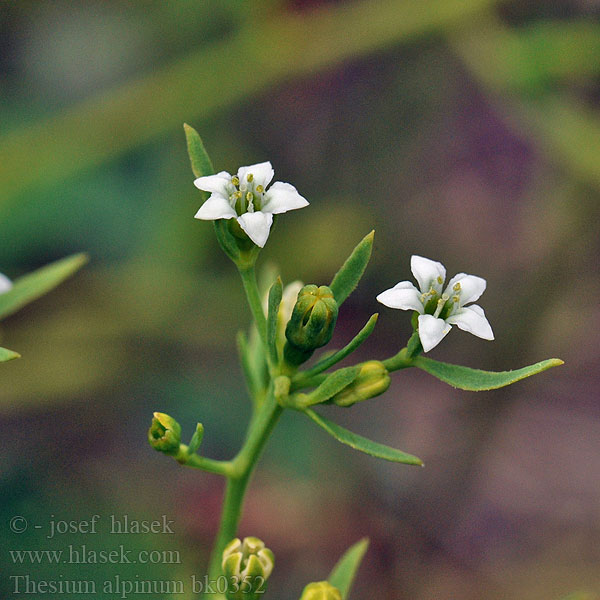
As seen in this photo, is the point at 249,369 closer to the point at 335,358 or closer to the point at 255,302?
the point at 255,302

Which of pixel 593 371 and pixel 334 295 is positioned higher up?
pixel 334 295

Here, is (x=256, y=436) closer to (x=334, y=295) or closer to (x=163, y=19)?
(x=334, y=295)

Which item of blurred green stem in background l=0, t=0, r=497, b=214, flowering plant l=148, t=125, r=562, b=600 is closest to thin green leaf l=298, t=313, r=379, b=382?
flowering plant l=148, t=125, r=562, b=600

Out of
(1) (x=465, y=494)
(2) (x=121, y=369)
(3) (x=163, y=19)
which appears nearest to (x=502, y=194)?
(1) (x=465, y=494)

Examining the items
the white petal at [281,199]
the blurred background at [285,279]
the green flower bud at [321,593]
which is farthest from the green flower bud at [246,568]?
the blurred background at [285,279]

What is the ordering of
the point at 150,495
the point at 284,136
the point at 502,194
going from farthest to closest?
the point at 502,194
the point at 284,136
the point at 150,495

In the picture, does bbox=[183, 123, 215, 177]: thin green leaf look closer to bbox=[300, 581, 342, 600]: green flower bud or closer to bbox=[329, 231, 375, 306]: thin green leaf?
bbox=[329, 231, 375, 306]: thin green leaf

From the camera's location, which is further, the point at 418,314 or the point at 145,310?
the point at 145,310
